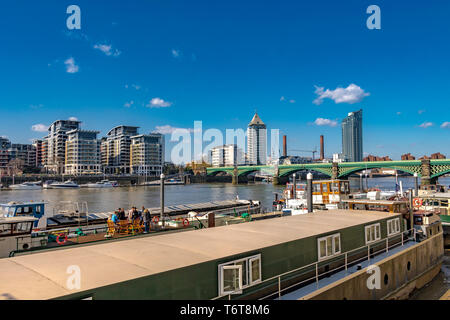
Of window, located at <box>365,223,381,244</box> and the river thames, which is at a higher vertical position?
window, located at <box>365,223,381,244</box>

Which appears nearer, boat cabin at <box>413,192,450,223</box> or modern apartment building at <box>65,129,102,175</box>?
boat cabin at <box>413,192,450,223</box>

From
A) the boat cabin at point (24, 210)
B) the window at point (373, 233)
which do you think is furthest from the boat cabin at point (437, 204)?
the boat cabin at point (24, 210)

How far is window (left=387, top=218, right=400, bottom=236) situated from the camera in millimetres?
15242

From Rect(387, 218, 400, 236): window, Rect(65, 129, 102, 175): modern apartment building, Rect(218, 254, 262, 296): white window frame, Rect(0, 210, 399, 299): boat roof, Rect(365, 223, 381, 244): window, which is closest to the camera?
Rect(0, 210, 399, 299): boat roof

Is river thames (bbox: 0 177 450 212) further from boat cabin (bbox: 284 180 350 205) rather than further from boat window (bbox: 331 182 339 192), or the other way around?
boat window (bbox: 331 182 339 192)

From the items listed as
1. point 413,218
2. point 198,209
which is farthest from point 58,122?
point 413,218

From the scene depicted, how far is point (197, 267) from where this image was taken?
7.58 meters

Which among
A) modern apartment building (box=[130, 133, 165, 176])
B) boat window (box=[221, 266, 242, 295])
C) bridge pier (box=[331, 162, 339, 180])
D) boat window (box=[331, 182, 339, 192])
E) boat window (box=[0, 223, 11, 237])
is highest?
modern apartment building (box=[130, 133, 165, 176])

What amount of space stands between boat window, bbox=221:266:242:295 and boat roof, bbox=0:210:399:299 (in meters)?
0.37

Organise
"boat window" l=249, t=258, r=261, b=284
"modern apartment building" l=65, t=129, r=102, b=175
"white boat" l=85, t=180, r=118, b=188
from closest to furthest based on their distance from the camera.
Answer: "boat window" l=249, t=258, r=261, b=284, "white boat" l=85, t=180, r=118, b=188, "modern apartment building" l=65, t=129, r=102, b=175

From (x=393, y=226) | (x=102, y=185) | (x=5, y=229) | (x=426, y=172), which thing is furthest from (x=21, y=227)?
(x=102, y=185)

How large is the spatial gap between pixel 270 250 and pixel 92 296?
5.10m

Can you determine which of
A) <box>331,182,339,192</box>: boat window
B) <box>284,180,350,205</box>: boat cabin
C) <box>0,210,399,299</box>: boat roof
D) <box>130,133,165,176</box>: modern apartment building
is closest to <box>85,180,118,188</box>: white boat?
<box>130,133,165,176</box>: modern apartment building
